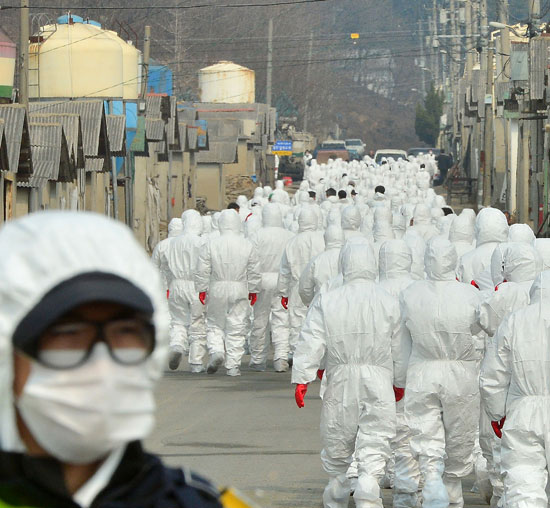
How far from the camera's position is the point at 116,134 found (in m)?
31.2

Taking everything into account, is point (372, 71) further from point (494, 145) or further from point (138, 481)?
point (138, 481)

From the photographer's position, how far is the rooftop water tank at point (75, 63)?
121 ft

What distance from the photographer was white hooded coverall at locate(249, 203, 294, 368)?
691 inches

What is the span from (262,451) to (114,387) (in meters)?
9.32

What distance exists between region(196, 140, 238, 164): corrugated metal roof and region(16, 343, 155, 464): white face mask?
51.3 meters

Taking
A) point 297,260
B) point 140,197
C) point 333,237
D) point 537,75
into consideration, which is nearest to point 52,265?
point 333,237

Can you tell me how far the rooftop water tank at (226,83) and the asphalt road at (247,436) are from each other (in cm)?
5765

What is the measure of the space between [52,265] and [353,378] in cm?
691

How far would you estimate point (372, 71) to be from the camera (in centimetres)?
17688

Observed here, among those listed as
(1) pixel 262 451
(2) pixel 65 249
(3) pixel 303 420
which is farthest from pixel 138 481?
(3) pixel 303 420

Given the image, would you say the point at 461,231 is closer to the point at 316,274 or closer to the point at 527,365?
the point at 316,274

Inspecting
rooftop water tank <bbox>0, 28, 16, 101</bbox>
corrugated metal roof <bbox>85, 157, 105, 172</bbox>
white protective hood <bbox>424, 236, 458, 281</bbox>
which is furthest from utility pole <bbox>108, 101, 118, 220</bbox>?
white protective hood <bbox>424, 236, 458, 281</bbox>

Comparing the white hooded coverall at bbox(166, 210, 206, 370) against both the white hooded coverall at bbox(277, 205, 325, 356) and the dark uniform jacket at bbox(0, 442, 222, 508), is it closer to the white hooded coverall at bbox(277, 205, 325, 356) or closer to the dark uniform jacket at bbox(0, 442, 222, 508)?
the white hooded coverall at bbox(277, 205, 325, 356)

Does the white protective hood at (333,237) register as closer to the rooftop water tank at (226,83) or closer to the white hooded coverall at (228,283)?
the white hooded coverall at (228,283)
